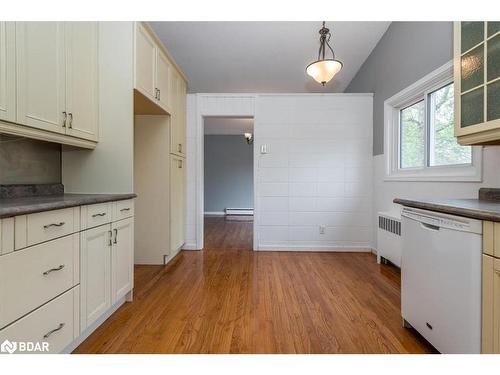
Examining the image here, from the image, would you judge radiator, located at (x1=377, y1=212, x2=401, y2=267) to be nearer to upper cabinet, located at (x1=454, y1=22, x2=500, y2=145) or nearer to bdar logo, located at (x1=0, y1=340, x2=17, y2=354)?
upper cabinet, located at (x1=454, y1=22, x2=500, y2=145)

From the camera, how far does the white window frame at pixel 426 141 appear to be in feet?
6.11

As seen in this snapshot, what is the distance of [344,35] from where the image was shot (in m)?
2.98

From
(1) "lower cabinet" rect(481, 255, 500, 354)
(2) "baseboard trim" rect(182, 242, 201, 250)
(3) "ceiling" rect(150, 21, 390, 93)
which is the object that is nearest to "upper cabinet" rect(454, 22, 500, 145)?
(1) "lower cabinet" rect(481, 255, 500, 354)

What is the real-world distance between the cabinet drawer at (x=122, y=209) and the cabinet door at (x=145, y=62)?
93 centimetres

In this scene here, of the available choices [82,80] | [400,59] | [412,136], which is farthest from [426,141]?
[82,80]

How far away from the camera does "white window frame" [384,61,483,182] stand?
73.3 inches

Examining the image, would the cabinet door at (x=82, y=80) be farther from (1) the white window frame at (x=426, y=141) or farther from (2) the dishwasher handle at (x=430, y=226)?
(1) the white window frame at (x=426, y=141)

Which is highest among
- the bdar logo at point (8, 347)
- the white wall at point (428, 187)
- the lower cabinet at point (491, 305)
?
the white wall at point (428, 187)

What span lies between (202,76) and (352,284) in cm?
360

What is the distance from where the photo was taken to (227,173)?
7.45 m

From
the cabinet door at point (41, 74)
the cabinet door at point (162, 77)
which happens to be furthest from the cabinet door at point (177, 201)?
the cabinet door at point (41, 74)

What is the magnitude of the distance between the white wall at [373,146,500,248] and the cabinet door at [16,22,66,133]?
2.79 meters
